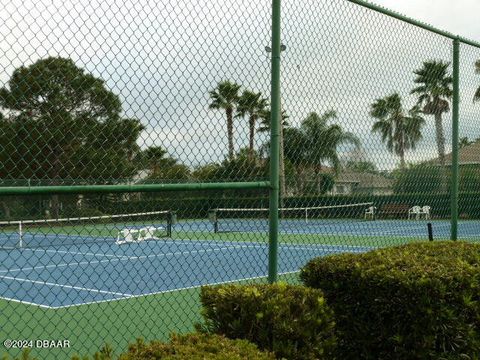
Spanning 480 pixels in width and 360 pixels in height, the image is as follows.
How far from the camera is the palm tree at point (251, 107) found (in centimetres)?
455

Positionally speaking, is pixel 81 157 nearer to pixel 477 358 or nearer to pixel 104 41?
pixel 104 41

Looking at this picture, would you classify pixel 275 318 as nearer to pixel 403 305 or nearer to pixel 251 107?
pixel 403 305

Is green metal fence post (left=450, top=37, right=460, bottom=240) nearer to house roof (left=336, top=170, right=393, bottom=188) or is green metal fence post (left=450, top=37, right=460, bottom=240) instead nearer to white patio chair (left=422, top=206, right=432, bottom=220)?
house roof (left=336, top=170, right=393, bottom=188)

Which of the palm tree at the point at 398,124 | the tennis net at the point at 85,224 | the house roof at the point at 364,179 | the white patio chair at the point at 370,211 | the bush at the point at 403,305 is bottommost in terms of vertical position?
the bush at the point at 403,305

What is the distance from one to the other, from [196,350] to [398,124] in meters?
4.80

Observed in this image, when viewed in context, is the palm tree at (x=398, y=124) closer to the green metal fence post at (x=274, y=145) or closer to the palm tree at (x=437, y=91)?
the palm tree at (x=437, y=91)

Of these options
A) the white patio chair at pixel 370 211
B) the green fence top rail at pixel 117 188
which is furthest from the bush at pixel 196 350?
the white patio chair at pixel 370 211

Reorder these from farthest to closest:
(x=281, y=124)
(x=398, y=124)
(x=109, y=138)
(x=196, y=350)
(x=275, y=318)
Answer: (x=398, y=124) → (x=281, y=124) → (x=109, y=138) → (x=275, y=318) → (x=196, y=350)

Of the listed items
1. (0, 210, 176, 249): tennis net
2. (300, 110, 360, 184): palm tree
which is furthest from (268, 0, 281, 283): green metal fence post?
(0, 210, 176, 249): tennis net

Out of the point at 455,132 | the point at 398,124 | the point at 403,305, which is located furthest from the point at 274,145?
the point at 455,132

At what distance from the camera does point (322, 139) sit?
18.2 feet

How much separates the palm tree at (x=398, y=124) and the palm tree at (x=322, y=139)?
67 cm

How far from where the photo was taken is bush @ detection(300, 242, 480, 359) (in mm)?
3770

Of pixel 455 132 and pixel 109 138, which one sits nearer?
pixel 109 138
